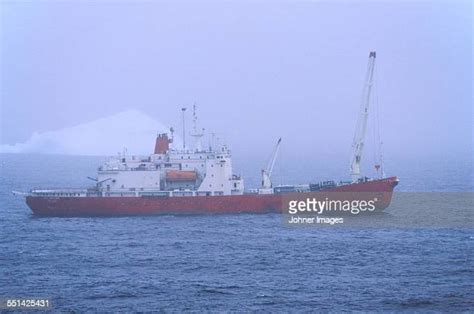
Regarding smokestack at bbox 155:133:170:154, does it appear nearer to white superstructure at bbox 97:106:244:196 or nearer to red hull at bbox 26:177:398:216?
white superstructure at bbox 97:106:244:196

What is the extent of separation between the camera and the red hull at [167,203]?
35.6 meters

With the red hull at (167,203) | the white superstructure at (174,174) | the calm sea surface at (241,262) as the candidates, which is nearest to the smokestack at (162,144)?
the white superstructure at (174,174)

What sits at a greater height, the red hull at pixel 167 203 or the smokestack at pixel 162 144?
the smokestack at pixel 162 144

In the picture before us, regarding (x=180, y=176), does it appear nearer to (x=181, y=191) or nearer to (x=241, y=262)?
(x=181, y=191)

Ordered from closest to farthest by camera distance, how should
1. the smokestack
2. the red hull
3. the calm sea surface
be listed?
the calm sea surface, the red hull, the smokestack

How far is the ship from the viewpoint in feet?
117

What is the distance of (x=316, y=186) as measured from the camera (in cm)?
3619

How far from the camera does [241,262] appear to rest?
76.7 feet

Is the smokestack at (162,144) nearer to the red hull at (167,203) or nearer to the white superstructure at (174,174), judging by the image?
the white superstructure at (174,174)

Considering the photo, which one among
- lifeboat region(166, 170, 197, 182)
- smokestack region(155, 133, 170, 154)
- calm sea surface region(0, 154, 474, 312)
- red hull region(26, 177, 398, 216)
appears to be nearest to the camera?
calm sea surface region(0, 154, 474, 312)

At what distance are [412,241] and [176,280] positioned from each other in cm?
1020

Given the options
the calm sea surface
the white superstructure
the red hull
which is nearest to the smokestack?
the white superstructure

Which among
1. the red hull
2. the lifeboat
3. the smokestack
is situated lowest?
the red hull

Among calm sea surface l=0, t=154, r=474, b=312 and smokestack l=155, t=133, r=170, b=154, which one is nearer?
calm sea surface l=0, t=154, r=474, b=312
